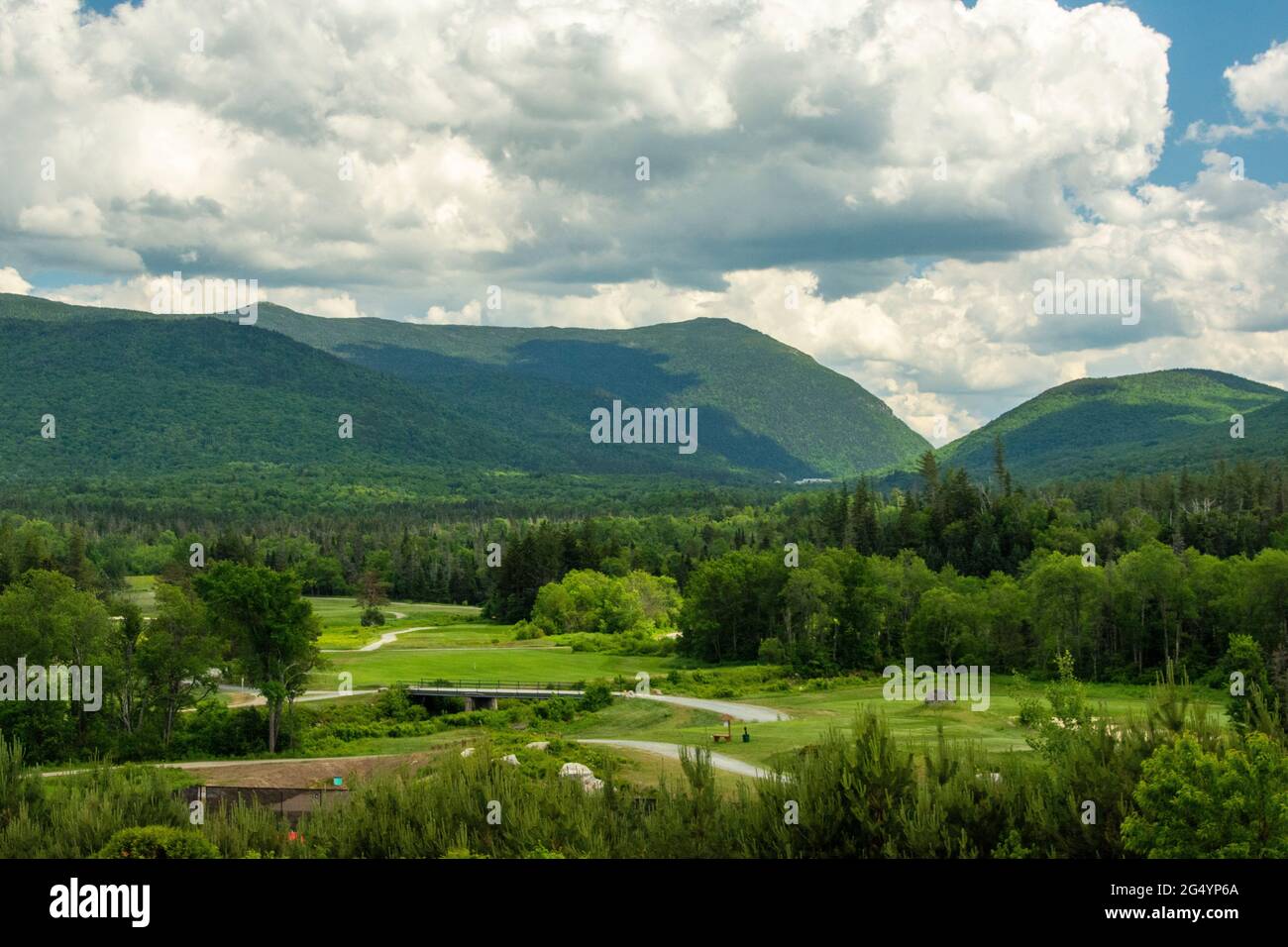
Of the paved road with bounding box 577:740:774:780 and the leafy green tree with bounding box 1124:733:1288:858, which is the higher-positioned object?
the leafy green tree with bounding box 1124:733:1288:858

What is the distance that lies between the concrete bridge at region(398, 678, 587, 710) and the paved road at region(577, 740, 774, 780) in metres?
18.0

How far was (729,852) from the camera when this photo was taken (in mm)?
24531

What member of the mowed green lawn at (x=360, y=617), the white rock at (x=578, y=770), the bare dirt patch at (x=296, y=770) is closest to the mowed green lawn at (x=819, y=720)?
the white rock at (x=578, y=770)

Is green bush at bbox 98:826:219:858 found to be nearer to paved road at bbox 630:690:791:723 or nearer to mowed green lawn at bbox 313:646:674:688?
paved road at bbox 630:690:791:723

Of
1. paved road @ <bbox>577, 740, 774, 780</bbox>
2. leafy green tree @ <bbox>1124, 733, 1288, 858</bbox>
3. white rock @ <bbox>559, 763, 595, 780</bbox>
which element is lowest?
paved road @ <bbox>577, 740, 774, 780</bbox>

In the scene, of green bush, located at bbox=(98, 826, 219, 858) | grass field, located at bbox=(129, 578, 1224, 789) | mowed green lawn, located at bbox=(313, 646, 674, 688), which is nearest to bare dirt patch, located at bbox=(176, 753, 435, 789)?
grass field, located at bbox=(129, 578, 1224, 789)

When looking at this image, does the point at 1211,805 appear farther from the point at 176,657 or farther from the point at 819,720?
the point at 176,657

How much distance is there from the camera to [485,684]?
83.5 meters

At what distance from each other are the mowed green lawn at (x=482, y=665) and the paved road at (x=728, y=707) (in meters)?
6.12

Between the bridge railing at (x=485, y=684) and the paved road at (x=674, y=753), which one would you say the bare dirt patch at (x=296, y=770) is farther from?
the bridge railing at (x=485, y=684)

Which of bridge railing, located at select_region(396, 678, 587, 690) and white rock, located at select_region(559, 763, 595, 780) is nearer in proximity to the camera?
white rock, located at select_region(559, 763, 595, 780)

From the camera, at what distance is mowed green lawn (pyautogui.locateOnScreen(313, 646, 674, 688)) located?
8688 cm
